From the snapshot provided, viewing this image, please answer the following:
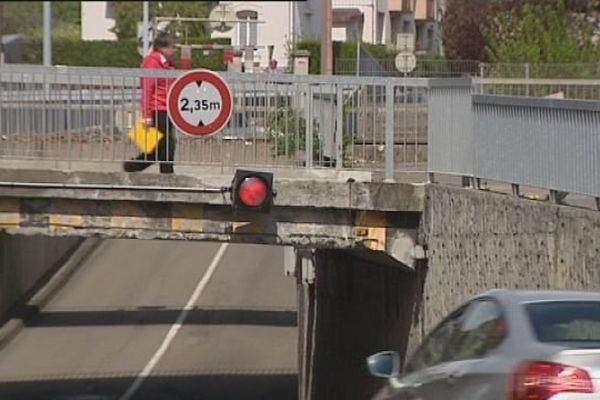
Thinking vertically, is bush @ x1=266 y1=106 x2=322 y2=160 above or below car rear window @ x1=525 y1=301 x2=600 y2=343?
above

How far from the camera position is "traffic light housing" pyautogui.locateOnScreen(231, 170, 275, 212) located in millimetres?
17062

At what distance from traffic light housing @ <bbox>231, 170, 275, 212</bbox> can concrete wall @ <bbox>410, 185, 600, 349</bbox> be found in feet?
5.61

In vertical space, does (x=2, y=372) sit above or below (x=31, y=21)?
below

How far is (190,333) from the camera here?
125 ft

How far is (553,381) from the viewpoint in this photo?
7816mm

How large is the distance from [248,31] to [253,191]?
27.5 feet

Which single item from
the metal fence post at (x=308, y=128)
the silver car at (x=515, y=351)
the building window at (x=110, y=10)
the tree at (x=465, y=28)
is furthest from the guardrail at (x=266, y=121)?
the building window at (x=110, y=10)

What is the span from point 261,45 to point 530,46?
182 inches

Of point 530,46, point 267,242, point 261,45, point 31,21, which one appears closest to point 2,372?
point 261,45

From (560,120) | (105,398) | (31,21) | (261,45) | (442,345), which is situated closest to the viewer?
(442,345)

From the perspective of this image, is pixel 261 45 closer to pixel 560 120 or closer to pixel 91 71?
pixel 91 71

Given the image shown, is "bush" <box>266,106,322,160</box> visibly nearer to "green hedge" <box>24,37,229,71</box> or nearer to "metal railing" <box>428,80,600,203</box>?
"metal railing" <box>428,80,600,203</box>

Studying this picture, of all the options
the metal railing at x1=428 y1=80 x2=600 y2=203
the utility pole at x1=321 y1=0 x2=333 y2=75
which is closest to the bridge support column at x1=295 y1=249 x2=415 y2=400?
the utility pole at x1=321 y1=0 x2=333 y2=75

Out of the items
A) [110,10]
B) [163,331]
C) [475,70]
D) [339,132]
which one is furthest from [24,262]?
[110,10]
